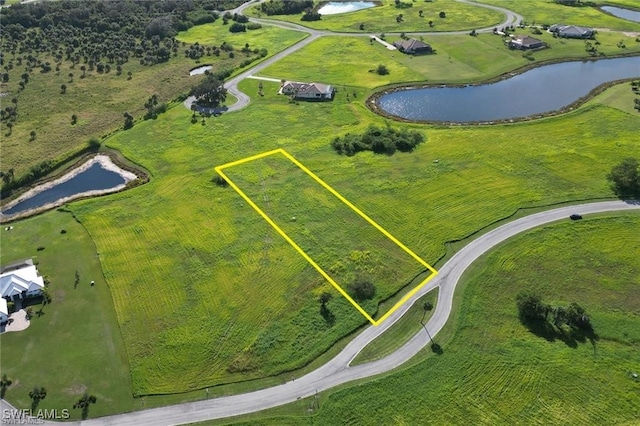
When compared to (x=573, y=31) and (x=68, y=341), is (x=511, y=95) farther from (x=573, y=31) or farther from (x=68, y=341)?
(x=68, y=341)

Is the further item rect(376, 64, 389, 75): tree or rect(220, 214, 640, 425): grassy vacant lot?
rect(376, 64, 389, 75): tree

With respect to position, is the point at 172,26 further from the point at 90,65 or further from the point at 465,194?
the point at 465,194

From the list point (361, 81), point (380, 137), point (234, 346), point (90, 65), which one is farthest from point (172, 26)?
point (234, 346)

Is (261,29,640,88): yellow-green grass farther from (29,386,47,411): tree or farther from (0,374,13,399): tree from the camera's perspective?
(29,386,47,411): tree

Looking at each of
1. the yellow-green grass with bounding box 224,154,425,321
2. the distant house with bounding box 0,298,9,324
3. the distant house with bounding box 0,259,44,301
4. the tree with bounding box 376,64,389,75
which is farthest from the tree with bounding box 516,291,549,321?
the tree with bounding box 376,64,389,75

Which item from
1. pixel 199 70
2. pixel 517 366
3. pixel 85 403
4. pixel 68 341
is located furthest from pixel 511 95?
pixel 85 403

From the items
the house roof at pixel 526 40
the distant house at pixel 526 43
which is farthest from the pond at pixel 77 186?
the house roof at pixel 526 40

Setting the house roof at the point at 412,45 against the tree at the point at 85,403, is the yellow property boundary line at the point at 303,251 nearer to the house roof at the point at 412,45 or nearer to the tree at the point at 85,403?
the tree at the point at 85,403
